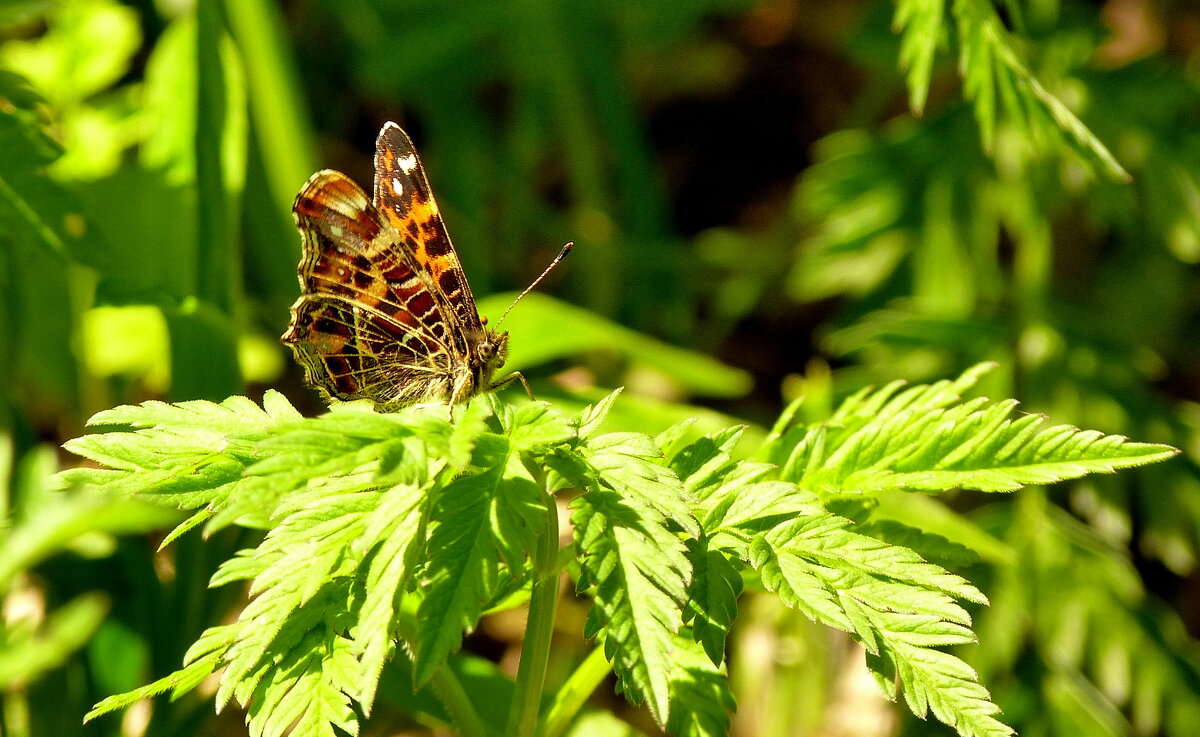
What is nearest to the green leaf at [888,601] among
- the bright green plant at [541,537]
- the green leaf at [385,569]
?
the bright green plant at [541,537]

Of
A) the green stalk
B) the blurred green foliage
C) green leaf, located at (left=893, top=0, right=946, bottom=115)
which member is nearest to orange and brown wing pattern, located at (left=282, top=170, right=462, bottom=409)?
the blurred green foliage

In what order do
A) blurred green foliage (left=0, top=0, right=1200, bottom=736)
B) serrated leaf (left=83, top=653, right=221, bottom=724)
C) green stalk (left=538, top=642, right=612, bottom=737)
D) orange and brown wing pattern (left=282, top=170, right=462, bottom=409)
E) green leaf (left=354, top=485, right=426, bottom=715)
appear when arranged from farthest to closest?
blurred green foliage (left=0, top=0, right=1200, bottom=736), orange and brown wing pattern (left=282, top=170, right=462, bottom=409), green stalk (left=538, top=642, right=612, bottom=737), serrated leaf (left=83, top=653, right=221, bottom=724), green leaf (left=354, top=485, right=426, bottom=715)

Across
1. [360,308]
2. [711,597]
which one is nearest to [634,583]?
[711,597]

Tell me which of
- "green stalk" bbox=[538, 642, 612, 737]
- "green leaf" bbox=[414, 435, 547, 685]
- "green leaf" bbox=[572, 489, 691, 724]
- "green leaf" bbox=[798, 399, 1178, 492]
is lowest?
"green stalk" bbox=[538, 642, 612, 737]

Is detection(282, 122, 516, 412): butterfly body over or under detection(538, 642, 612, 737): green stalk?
over

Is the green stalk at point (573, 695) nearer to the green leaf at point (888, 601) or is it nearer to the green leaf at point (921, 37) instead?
the green leaf at point (888, 601)

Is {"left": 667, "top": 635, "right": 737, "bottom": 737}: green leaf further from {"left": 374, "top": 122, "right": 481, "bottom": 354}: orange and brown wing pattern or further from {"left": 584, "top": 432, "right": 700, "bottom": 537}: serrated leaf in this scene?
{"left": 374, "top": 122, "right": 481, "bottom": 354}: orange and brown wing pattern

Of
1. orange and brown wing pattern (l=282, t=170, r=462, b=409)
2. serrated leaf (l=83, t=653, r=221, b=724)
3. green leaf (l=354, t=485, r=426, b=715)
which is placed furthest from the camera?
orange and brown wing pattern (l=282, t=170, r=462, b=409)

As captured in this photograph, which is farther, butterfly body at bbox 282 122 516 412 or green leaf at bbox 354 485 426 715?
butterfly body at bbox 282 122 516 412
